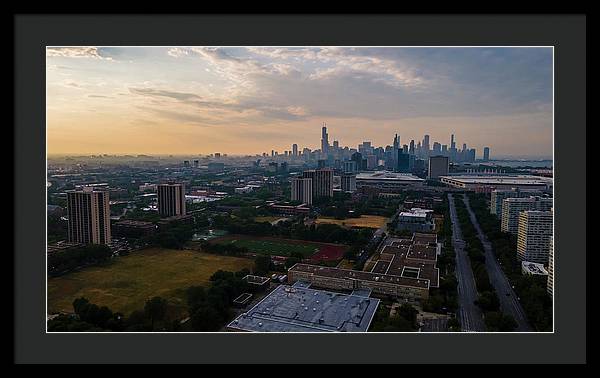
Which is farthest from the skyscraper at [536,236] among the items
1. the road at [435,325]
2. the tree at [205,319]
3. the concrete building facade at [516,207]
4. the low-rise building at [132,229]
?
the low-rise building at [132,229]

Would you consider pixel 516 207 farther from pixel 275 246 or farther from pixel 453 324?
pixel 453 324

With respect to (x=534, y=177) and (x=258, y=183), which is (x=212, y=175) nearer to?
(x=258, y=183)

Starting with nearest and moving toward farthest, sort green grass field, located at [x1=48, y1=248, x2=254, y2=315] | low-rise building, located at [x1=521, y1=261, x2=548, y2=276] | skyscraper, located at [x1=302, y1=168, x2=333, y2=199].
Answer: green grass field, located at [x1=48, y1=248, x2=254, y2=315], low-rise building, located at [x1=521, y1=261, x2=548, y2=276], skyscraper, located at [x1=302, y1=168, x2=333, y2=199]

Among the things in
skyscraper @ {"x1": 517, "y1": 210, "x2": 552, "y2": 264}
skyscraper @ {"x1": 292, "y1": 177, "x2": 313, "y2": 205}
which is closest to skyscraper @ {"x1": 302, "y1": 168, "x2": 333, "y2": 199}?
skyscraper @ {"x1": 292, "y1": 177, "x2": 313, "y2": 205}

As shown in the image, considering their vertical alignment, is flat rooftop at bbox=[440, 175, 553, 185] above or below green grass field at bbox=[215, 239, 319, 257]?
above

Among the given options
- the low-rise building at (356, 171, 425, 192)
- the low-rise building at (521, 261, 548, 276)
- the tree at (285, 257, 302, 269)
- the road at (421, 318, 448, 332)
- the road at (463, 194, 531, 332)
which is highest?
the low-rise building at (356, 171, 425, 192)

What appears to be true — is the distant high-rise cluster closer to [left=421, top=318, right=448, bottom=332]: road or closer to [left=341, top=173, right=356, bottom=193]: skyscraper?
[left=341, top=173, right=356, bottom=193]: skyscraper

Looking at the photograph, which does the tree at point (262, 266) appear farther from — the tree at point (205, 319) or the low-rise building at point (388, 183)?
the low-rise building at point (388, 183)
